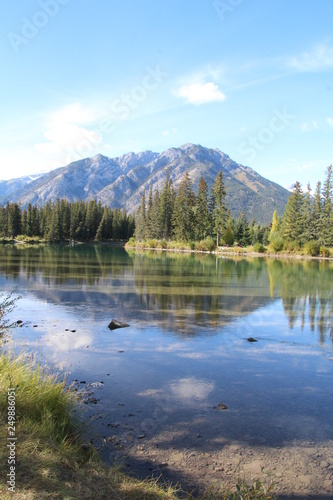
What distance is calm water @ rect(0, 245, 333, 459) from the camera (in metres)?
7.34

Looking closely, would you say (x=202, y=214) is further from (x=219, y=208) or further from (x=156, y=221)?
(x=156, y=221)

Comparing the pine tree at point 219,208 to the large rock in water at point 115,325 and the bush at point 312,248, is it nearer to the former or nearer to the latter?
the bush at point 312,248

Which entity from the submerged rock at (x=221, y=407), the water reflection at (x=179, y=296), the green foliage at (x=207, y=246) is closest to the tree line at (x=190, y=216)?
the green foliage at (x=207, y=246)

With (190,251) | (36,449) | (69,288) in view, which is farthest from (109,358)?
(190,251)

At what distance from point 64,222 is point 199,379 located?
123 meters

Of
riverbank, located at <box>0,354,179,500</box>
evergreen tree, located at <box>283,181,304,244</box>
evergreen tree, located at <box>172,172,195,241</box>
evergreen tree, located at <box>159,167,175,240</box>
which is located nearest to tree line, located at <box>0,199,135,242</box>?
evergreen tree, located at <box>159,167,175,240</box>

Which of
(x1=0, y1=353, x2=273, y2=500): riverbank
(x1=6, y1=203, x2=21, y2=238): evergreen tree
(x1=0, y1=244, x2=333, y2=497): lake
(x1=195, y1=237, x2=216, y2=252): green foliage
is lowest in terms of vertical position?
(x1=0, y1=244, x2=333, y2=497): lake

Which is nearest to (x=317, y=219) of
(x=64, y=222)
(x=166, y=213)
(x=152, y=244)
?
(x=166, y=213)

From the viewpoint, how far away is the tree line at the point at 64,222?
112 m

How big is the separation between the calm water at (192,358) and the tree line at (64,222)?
313ft

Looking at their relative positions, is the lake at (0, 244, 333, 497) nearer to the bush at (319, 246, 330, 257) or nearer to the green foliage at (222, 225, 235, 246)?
the bush at (319, 246, 330, 257)

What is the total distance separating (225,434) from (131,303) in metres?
13.3

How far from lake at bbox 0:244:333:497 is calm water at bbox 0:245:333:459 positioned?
0.11 ft

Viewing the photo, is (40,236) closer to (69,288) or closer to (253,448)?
(69,288)
